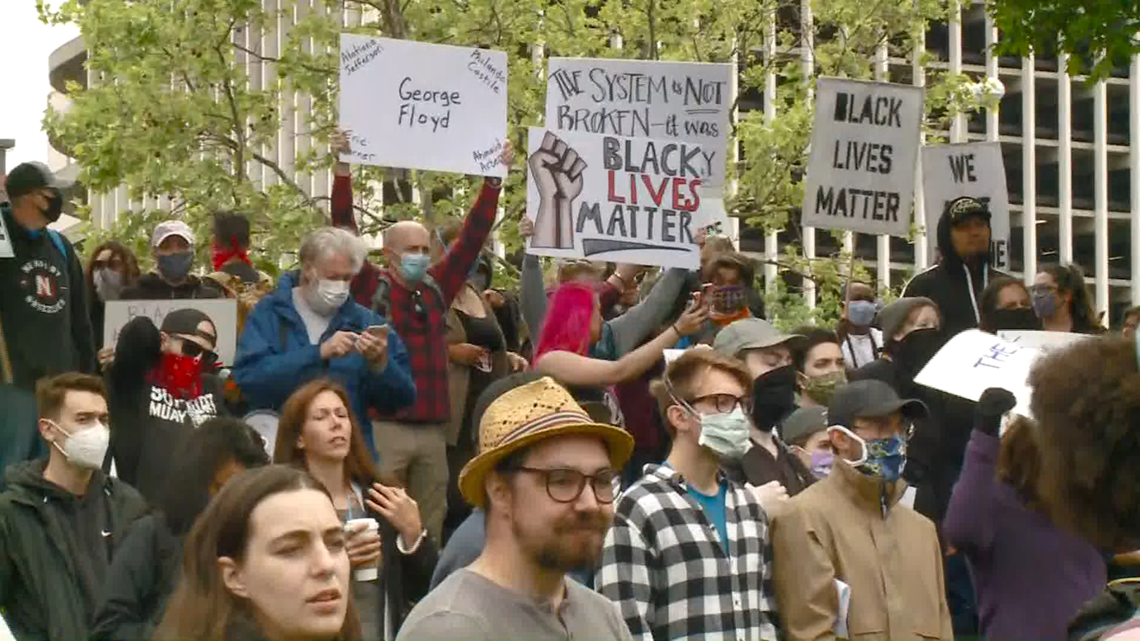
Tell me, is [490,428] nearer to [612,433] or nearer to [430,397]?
[612,433]

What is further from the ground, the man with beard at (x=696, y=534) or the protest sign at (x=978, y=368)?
the protest sign at (x=978, y=368)

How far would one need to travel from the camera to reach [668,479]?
27.8 feet

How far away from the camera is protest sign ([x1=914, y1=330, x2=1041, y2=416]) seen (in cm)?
902

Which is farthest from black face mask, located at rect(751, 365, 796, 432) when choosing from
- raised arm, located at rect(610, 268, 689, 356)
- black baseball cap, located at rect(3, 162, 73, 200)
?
black baseball cap, located at rect(3, 162, 73, 200)

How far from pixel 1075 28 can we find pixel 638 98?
589 cm

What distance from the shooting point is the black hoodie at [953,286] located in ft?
41.9

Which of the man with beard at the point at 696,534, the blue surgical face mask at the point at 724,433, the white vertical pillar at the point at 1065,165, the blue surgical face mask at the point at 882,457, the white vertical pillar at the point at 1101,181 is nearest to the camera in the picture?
the man with beard at the point at 696,534

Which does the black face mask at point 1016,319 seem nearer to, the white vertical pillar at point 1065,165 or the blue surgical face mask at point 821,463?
the blue surgical face mask at point 821,463

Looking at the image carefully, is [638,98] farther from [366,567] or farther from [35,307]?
[366,567]

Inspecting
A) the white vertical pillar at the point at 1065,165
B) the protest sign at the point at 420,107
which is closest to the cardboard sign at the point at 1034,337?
the protest sign at the point at 420,107

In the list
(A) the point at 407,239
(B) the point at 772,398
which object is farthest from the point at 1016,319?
(A) the point at 407,239

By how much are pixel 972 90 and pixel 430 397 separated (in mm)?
21253

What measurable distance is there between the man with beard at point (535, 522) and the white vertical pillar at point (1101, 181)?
79206 mm

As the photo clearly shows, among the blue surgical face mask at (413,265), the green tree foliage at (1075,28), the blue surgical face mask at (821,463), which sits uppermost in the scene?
the green tree foliage at (1075,28)
